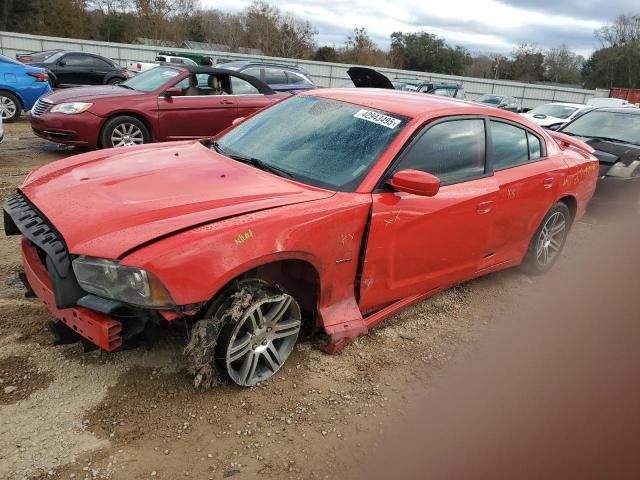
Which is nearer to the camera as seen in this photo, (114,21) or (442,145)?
(442,145)

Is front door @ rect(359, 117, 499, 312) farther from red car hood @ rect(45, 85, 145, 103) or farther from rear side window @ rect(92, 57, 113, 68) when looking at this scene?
rear side window @ rect(92, 57, 113, 68)

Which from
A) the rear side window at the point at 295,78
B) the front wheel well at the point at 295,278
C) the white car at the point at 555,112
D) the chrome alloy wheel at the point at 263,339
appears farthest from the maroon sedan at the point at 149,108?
the white car at the point at 555,112

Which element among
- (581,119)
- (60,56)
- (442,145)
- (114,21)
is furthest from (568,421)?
(114,21)

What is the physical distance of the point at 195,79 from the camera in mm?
8141

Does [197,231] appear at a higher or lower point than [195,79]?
lower

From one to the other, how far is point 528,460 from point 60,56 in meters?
17.7

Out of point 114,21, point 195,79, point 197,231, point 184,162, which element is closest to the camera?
point 197,231

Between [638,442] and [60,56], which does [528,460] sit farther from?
[60,56]

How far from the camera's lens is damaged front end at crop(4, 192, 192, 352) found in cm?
233

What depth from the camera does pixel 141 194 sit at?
2719mm

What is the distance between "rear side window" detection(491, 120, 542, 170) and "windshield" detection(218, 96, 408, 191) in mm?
998

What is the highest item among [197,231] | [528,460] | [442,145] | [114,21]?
[114,21]

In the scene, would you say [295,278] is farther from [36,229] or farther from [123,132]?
[123,132]

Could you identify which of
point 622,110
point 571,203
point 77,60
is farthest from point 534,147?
point 77,60
